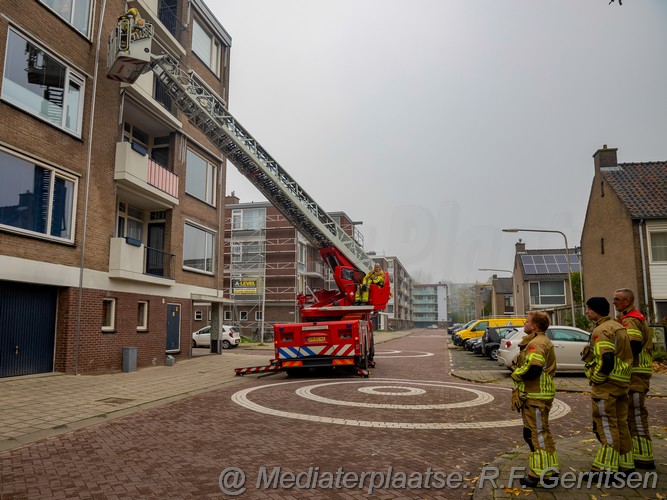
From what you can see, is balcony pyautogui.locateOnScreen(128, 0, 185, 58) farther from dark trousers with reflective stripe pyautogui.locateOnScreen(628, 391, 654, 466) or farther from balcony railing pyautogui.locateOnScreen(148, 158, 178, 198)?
dark trousers with reflective stripe pyautogui.locateOnScreen(628, 391, 654, 466)

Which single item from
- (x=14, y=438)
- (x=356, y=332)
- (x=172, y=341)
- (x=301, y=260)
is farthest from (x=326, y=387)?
(x=301, y=260)

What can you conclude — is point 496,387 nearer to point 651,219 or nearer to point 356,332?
point 356,332

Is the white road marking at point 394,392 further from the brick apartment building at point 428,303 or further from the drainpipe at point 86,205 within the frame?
the brick apartment building at point 428,303

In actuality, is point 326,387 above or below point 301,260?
Result: below

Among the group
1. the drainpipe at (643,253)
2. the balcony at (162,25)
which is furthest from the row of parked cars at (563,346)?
the balcony at (162,25)

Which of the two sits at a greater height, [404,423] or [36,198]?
[36,198]

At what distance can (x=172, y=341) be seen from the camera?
61.1ft

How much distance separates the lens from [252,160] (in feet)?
52.0

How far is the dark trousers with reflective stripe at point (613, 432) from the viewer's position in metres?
4.71

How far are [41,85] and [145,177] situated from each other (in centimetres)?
418

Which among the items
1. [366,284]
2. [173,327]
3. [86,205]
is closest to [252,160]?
[86,205]

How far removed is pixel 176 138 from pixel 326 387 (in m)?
12.2

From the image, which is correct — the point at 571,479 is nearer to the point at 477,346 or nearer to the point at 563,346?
the point at 563,346

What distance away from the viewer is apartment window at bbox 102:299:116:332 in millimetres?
14680
